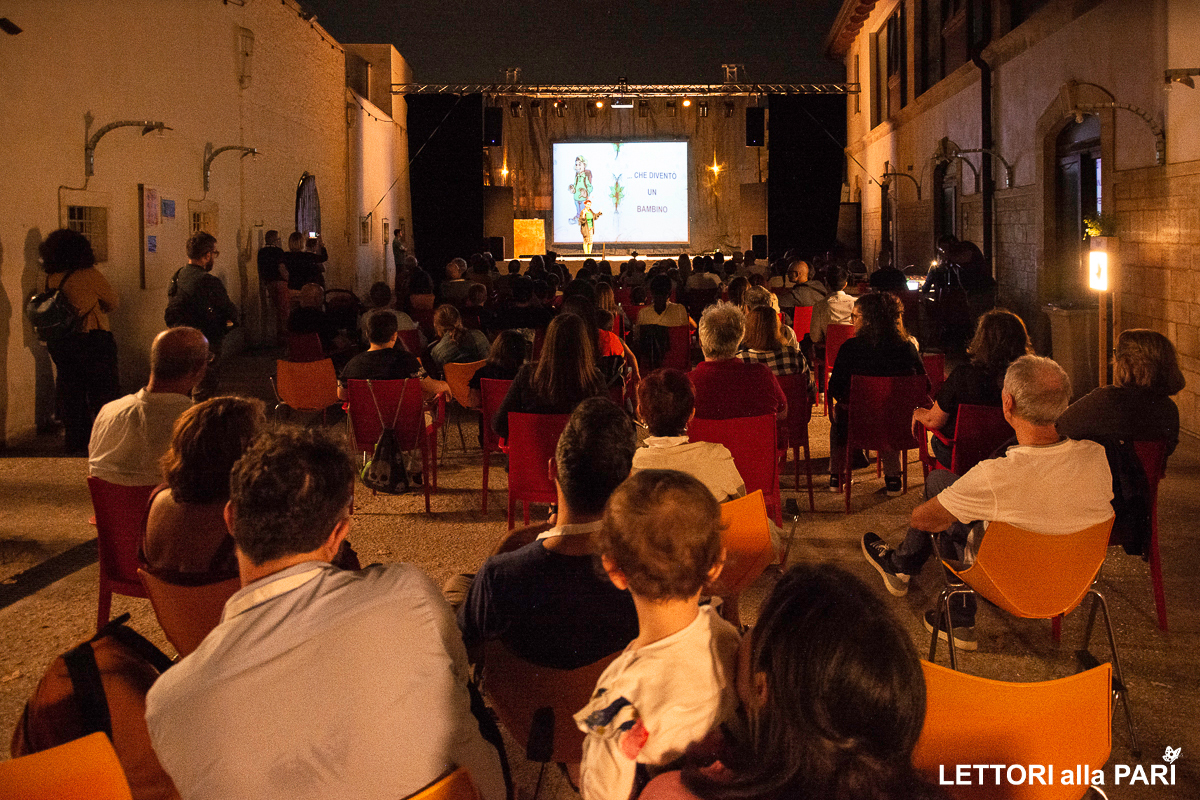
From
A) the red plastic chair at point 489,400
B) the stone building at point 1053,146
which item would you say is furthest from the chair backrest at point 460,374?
the stone building at point 1053,146

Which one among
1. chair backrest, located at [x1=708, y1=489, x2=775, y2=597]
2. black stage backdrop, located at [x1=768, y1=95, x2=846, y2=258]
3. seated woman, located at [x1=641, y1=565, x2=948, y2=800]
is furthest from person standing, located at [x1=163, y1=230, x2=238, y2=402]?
black stage backdrop, located at [x1=768, y1=95, x2=846, y2=258]

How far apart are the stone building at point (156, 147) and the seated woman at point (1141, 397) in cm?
674

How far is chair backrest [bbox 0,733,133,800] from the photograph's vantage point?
1.28m

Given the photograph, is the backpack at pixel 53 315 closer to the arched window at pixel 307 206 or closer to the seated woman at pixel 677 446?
the seated woman at pixel 677 446

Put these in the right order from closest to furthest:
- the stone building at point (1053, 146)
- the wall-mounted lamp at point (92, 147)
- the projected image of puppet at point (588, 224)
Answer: the stone building at point (1053, 146), the wall-mounted lamp at point (92, 147), the projected image of puppet at point (588, 224)

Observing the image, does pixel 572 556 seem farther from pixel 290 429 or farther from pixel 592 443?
pixel 290 429

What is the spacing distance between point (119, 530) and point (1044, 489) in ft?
8.89

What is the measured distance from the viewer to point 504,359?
5.44m

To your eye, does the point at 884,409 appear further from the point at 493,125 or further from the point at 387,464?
the point at 493,125

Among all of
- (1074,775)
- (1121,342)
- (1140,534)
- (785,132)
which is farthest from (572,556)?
(785,132)

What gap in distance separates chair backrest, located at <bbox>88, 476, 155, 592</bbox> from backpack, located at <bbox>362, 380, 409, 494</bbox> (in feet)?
6.78

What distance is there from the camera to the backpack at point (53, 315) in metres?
6.50

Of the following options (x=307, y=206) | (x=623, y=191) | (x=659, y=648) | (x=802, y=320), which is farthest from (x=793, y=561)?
(x=623, y=191)

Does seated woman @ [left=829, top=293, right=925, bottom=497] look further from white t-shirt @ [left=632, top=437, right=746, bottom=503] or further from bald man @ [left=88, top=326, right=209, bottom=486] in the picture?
bald man @ [left=88, top=326, right=209, bottom=486]
